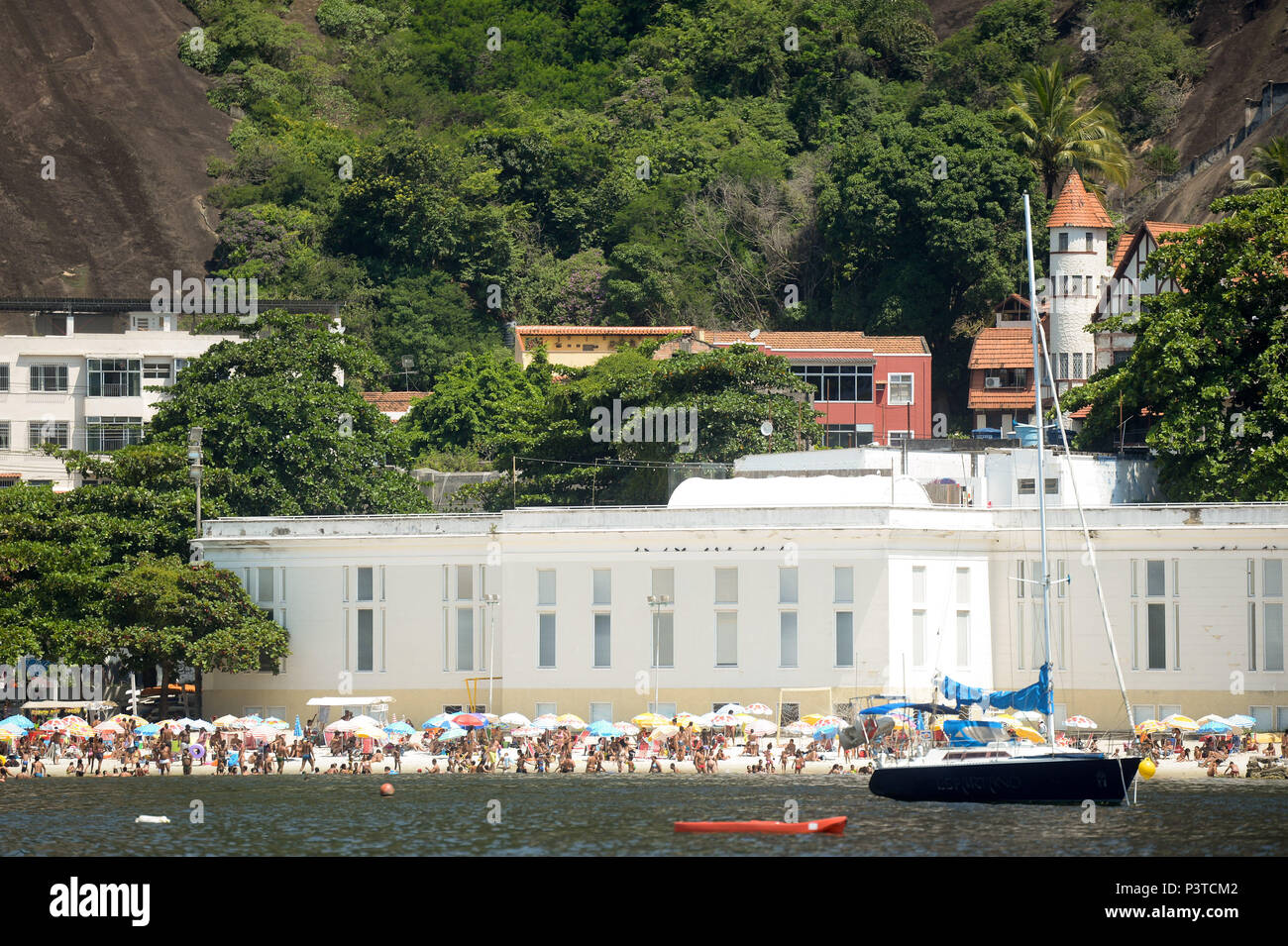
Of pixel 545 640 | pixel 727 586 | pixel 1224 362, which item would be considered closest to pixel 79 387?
pixel 545 640

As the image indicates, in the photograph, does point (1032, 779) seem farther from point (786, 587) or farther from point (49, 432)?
point (49, 432)

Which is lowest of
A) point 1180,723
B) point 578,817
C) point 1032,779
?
point 578,817

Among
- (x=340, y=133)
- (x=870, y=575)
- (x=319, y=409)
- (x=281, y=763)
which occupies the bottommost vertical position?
(x=281, y=763)

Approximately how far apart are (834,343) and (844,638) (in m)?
39.4

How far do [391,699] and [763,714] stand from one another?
14.7 meters

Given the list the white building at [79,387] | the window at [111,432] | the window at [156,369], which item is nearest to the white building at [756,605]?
the window at [111,432]

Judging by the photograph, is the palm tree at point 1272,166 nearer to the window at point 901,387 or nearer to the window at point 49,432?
the window at point 901,387

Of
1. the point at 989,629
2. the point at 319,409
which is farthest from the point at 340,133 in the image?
the point at 989,629

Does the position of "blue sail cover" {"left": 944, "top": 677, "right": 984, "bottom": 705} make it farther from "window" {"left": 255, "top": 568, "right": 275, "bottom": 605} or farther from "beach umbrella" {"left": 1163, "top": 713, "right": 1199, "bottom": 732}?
"window" {"left": 255, "top": 568, "right": 275, "bottom": 605}

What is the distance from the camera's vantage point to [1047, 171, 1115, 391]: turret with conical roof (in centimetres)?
11488

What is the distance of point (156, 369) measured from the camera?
118 metres

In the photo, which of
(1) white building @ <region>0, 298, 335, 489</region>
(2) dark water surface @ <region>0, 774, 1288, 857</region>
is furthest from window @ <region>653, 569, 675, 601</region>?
(1) white building @ <region>0, 298, 335, 489</region>

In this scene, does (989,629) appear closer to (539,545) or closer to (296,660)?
(539,545)
